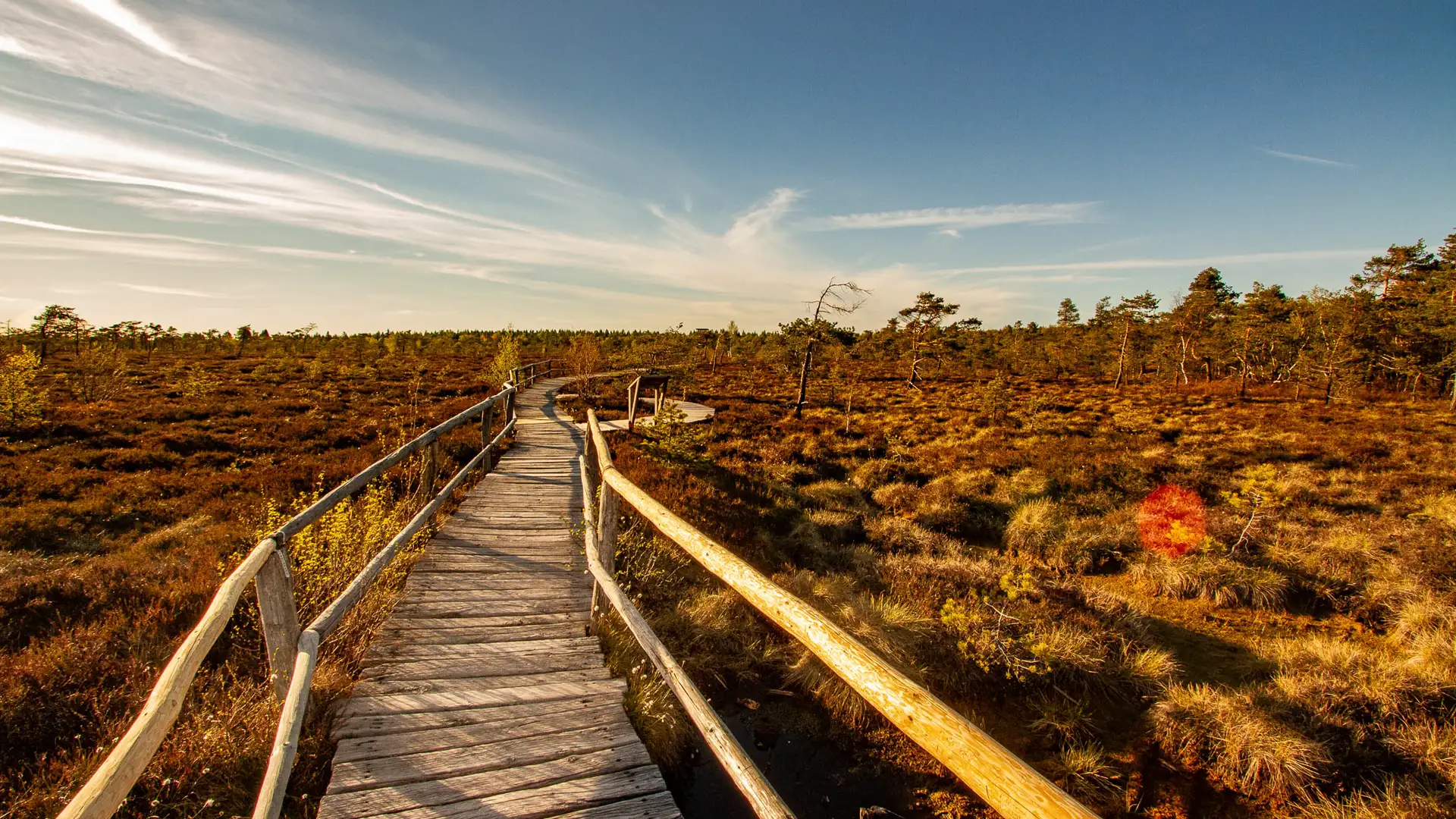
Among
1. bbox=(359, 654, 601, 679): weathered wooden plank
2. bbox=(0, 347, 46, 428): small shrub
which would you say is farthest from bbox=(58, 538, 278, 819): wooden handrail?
bbox=(0, 347, 46, 428): small shrub

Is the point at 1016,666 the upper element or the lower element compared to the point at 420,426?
lower

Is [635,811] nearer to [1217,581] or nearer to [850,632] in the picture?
[850,632]

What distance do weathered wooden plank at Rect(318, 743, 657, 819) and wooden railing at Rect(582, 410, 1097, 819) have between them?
80cm

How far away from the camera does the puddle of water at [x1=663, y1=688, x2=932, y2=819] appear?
15.2 ft

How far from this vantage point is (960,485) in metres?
14.4

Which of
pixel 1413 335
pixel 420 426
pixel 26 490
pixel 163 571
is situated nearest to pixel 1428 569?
pixel 163 571

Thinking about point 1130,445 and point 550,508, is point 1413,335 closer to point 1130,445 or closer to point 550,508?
point 1130,445

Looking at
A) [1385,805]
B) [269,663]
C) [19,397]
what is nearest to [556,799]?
[269,663]

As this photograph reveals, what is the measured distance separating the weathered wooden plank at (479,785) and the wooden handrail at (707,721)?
668 millimetres

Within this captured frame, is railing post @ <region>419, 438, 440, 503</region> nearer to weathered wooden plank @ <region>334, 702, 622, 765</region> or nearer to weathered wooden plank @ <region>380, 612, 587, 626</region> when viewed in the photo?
weathered wooden plank @ <region>380, 612, 587, 626</region>

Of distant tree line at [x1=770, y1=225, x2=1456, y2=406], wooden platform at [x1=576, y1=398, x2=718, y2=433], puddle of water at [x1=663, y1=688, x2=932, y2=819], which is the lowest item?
puddle of water at [x1=663, y1=688, x2=932, y2=819]

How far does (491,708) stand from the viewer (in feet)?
11.8

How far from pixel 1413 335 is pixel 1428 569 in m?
39.2

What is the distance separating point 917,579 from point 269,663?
8.00m
